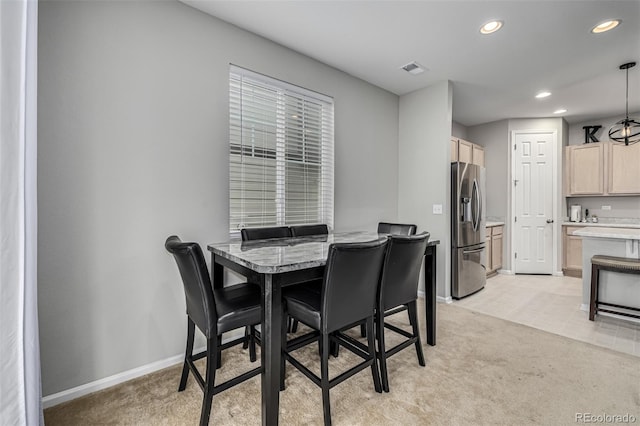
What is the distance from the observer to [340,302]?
1.53 metres

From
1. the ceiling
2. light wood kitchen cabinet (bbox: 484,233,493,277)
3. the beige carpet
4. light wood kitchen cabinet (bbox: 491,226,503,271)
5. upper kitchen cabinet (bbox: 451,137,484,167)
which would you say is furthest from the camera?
light wood kitchen cabinet (bbox: 491,226,503,271)

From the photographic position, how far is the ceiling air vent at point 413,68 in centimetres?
310

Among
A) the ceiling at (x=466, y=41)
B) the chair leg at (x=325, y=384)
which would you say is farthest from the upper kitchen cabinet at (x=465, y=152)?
the chair leg at (x=325, y=384)

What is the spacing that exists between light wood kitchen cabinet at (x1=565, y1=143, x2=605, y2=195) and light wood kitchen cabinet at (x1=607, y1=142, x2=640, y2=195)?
0.37 ft

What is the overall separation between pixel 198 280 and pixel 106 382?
1151mm

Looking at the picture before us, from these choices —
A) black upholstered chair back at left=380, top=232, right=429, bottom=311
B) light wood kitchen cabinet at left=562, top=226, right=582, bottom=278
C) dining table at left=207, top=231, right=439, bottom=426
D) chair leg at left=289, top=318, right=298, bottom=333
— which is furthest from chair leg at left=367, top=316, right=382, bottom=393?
light wood kitchen cabinet at left=562, top=226, right=582, bottom=278

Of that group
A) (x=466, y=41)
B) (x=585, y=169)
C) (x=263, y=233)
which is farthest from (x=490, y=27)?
(x=585, y=169)

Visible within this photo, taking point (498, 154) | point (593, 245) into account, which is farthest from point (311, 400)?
point (498, 154)

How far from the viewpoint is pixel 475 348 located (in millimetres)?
2338

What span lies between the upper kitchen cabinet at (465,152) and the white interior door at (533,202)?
2.01 ft

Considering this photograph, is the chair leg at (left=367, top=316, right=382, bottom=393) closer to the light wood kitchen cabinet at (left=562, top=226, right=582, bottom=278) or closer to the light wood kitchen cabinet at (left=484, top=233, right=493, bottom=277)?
the light wood kitchen cabinet at (left=484, top=233, right=493, bottom=277)

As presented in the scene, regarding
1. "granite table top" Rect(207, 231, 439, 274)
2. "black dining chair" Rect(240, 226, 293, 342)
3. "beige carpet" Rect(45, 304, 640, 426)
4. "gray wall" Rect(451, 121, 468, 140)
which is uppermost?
"gray wall" Rect(451, 121, 468, 140)

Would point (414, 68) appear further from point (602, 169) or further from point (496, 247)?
point (602, 169)

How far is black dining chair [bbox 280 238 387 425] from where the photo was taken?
1459 millimetres
